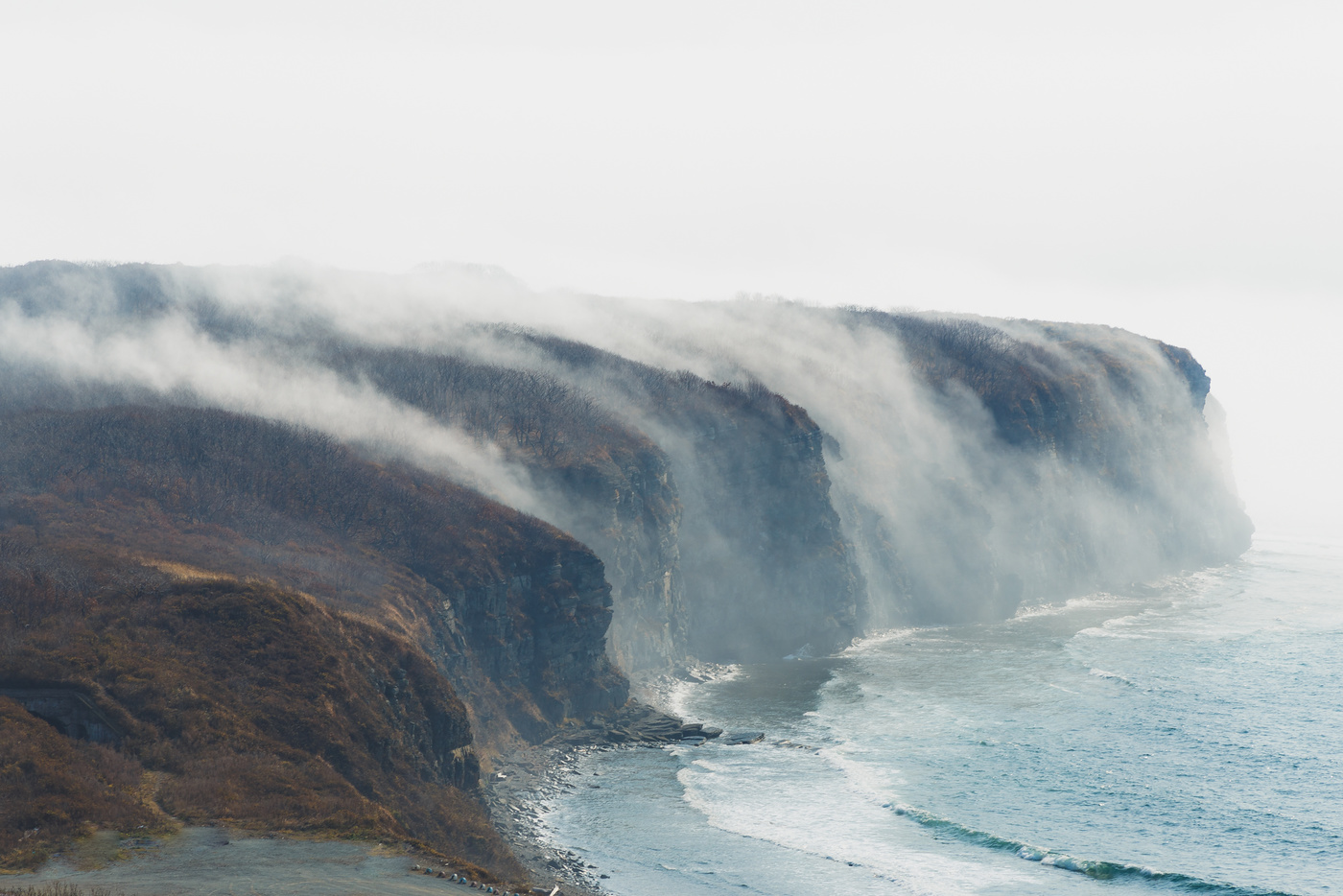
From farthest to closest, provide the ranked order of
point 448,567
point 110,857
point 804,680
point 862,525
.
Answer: point 862,525, point 804,680, point 448,567, point 110,857

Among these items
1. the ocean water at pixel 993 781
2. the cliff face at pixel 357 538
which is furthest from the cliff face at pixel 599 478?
the cliff face at pixel 357 538

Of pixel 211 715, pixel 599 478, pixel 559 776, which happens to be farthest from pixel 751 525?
pixel 211 715

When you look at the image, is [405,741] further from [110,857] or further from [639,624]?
[639,624]

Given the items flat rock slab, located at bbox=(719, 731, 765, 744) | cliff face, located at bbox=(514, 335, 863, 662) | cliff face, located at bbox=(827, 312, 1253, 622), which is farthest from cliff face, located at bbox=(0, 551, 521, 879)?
cliff face, located at bbox=(827, 312, 1253, 622)

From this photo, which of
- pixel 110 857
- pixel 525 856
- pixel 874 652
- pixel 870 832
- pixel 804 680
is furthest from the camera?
pixel 874 652

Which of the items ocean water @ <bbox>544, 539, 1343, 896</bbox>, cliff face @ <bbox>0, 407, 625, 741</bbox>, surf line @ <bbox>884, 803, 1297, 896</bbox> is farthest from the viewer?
cliff face @ <bbox>0, 407, 625, 741</bbox>

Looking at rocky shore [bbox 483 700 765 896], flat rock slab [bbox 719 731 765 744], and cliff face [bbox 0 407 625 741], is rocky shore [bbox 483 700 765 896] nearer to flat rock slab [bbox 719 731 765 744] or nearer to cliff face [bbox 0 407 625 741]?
flat rock slab [bbox 719 731 765 744]

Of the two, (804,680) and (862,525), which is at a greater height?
(862,525)

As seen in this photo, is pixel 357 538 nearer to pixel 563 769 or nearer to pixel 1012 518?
pixel 563 769

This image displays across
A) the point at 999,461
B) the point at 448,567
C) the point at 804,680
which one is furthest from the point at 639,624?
the point at 999,461
